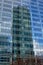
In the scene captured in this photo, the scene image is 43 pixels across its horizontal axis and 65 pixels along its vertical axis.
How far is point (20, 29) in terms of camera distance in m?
53.0

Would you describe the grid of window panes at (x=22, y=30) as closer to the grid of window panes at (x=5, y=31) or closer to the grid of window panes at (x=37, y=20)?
the grid of window panes at (x=37, y=20)

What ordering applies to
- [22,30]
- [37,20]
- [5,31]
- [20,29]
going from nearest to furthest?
[5,31] → [20,29] → [22,30] → [37,20]

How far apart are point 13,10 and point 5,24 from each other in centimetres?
654

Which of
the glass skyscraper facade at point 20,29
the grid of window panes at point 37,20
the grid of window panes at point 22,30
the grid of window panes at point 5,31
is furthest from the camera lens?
the grid of window panes at point 37,20

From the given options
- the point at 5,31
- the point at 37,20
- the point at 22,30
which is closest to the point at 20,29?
the point at 22,30

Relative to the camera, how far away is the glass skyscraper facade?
4897cm

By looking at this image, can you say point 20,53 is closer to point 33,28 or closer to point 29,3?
point 33,28

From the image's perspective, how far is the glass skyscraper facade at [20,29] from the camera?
49.0 meters

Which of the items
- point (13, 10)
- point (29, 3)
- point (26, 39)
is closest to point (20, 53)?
point (26, 39)

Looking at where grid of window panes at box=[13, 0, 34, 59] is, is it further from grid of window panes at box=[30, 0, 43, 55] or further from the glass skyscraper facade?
grid of window panes at box=[30, 0, 43, 55]

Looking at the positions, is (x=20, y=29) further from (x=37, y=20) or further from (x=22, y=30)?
(x=37, y=20)

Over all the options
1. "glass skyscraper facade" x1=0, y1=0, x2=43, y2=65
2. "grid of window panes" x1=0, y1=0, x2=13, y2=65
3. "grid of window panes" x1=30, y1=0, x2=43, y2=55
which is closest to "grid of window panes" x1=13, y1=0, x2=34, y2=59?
"glass skyscraper facade" x1=0, y1=0, x2=43, y2=65

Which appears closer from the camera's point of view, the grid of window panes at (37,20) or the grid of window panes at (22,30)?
the grid of window panes at (22,30)

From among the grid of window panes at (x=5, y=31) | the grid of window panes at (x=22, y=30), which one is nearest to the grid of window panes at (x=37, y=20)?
the grid of window panes at (x=22, y=30)
